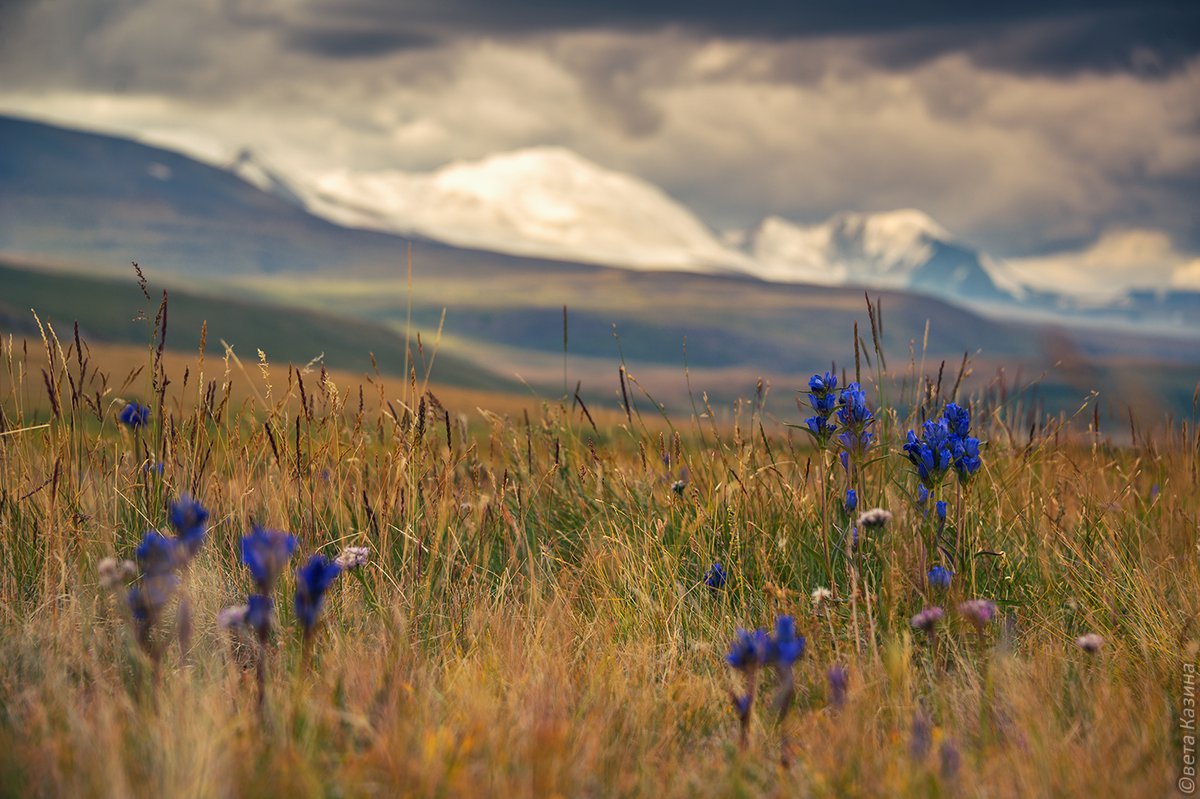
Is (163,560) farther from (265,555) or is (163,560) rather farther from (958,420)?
(958,420)

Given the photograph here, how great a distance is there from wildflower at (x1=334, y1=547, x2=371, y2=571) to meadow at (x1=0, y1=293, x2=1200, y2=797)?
0.02 meters

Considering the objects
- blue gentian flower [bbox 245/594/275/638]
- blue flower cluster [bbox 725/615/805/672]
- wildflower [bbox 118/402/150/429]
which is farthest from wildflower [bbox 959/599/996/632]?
wildflower [bbox 118/402/150/429]

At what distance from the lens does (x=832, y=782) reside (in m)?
2.07

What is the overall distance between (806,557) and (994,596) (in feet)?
2.19

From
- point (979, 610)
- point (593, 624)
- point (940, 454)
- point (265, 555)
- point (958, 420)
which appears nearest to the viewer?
point (265, 555)

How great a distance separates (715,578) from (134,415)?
275cm

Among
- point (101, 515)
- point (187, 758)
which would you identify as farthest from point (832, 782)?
point (101, 515)

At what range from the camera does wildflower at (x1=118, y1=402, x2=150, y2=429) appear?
4242 mm

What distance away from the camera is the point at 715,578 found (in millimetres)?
3471

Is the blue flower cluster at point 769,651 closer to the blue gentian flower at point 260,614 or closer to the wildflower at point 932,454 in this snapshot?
the wildflower at point 932,454

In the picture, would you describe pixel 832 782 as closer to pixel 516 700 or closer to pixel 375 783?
pixel 516 700

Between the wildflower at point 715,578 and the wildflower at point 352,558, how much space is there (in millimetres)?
1241

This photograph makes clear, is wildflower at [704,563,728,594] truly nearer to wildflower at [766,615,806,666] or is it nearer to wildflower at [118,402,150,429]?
wildflower at [766,615,806,666]

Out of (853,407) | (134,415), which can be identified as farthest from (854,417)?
(134,415)
